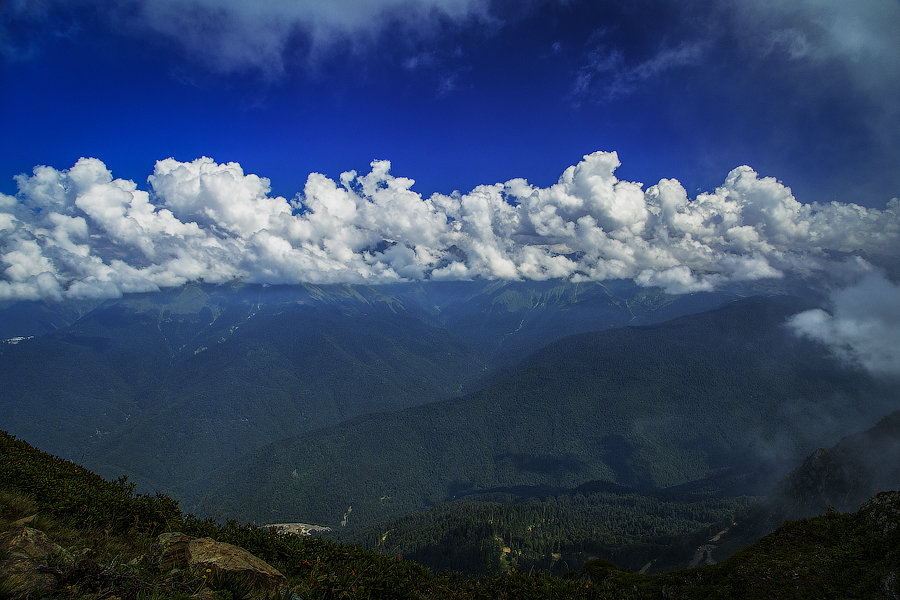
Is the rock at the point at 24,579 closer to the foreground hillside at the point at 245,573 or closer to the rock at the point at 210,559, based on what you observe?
the foreground hillside at the point at 245,573

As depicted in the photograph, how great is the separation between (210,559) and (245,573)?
1.53 m

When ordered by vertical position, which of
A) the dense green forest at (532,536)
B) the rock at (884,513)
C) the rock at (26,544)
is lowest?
the dense green forest at (532,536)

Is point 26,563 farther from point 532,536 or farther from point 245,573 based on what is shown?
point 532,536

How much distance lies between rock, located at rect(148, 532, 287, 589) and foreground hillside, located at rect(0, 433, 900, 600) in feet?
0.47

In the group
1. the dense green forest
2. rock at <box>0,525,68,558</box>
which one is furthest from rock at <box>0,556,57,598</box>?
the dense green forest

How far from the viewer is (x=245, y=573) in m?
8.87

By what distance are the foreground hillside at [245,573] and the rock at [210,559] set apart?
142 mm

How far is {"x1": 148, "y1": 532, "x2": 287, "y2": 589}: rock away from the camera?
905 cm

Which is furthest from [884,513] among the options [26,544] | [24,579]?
[26,544]

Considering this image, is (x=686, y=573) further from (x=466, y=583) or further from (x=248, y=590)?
(x=248, y=590)

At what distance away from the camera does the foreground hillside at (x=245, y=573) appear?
7.61 metres

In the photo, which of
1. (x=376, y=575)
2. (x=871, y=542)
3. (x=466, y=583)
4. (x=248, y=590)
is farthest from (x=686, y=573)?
(x=248, y=590)

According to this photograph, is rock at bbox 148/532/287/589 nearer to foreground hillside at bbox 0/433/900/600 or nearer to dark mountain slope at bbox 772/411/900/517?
foreground hillside at bbox 0/433/900/600

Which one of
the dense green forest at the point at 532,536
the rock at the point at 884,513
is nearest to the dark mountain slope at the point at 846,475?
the dense green forest at the point at 532,536
